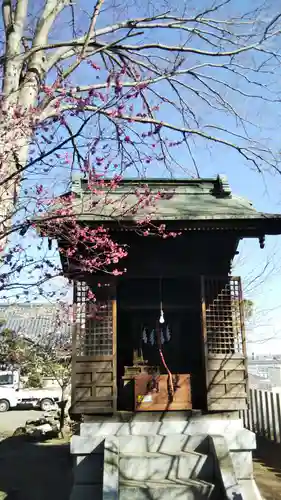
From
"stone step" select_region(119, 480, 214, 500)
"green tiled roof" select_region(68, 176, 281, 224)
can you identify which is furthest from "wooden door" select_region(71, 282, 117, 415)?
"green tiled roof" select_region(68, 176, 281, 224)

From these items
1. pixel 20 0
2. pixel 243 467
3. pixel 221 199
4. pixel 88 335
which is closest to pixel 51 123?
pixel 20 0

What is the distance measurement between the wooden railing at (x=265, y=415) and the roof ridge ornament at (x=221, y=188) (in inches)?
176

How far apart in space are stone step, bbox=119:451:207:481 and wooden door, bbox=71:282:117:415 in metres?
0.85

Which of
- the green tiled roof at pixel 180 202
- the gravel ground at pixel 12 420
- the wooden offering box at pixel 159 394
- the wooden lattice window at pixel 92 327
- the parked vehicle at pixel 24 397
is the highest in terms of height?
the green tiled roof at pixel 180 202

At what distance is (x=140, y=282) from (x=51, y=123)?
5.50 metres

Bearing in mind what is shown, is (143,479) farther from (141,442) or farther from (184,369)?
(184,369)

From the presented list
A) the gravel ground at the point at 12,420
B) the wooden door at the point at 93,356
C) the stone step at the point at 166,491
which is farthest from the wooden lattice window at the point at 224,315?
the gravel ground at the point at 12,420

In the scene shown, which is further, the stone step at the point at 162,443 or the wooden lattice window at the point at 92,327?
the wooden lattice window at the point at 92,327

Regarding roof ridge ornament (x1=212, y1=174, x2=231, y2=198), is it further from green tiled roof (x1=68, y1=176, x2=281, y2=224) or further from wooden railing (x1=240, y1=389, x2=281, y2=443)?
wooden railing (x1=240, y1=389, x2=281, y2=443)

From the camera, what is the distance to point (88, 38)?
251 inches

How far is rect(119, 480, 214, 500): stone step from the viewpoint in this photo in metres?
6.64

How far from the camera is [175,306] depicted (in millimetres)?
9672

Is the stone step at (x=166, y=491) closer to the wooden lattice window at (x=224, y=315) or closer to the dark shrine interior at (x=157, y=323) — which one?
the wooden lattice window at (x=224, y=315)

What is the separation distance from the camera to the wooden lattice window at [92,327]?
7.74m
